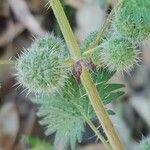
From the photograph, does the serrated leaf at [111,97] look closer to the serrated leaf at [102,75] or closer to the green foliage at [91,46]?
the serrated leaf at [102,75]

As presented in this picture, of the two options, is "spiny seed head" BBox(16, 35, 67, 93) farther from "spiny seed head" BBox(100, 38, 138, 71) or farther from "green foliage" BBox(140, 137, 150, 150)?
"green foliage" BBox(140, 137, 150, 150)

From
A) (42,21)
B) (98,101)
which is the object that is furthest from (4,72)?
(98,101)

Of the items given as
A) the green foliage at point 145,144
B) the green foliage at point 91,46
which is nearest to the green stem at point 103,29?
the green foliage at point 91,46

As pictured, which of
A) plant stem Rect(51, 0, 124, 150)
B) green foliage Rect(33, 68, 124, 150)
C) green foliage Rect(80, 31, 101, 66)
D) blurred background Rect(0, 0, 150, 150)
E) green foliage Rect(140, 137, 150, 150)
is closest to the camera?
plant stem Rect(51, 0, 124, 150)

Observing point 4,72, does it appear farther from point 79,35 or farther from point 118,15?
point 118,15

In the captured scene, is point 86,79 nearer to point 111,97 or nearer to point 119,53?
point 119,53

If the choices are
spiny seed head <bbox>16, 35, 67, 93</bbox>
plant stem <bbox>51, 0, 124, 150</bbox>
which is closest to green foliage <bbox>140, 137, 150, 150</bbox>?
plant stem <bbox>51, 0, 124, 150</bbox>

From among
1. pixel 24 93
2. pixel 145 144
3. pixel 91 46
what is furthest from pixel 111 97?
pixel 24 93
